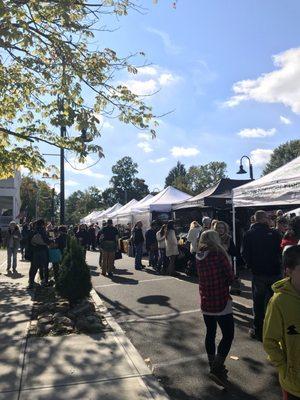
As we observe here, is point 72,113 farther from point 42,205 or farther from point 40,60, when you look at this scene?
point 42,205

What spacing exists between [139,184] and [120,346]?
426ft

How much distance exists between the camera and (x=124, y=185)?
136125mm

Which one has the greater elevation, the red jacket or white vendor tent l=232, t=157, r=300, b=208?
white vendor tent l=232, t=157, r=300, b=208

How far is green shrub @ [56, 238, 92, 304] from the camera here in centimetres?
884

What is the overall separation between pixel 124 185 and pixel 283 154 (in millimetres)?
63139

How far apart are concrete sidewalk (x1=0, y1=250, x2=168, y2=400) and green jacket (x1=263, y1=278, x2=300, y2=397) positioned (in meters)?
2.19

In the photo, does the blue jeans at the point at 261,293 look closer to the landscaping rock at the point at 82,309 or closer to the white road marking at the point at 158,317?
the white road marking at the point at 158,317

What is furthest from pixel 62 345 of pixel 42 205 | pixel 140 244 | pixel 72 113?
pixel 42 205

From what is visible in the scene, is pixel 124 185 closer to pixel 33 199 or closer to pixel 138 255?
pixel 33 199

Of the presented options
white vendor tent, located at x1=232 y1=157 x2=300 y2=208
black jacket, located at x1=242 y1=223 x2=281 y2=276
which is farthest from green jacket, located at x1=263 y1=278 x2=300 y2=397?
white vendor tent, located at x1=232 y1=157 x2=300 y2=208

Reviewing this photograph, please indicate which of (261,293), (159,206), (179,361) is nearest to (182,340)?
(179,361)

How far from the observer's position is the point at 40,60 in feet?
32.5

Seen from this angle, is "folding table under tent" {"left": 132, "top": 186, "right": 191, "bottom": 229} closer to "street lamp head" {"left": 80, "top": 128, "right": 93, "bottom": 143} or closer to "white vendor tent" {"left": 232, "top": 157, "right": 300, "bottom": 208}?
"white vendor tent" {"left": 232, "top": 157, "right": 300, "bottom": 208}

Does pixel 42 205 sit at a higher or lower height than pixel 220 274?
higher
